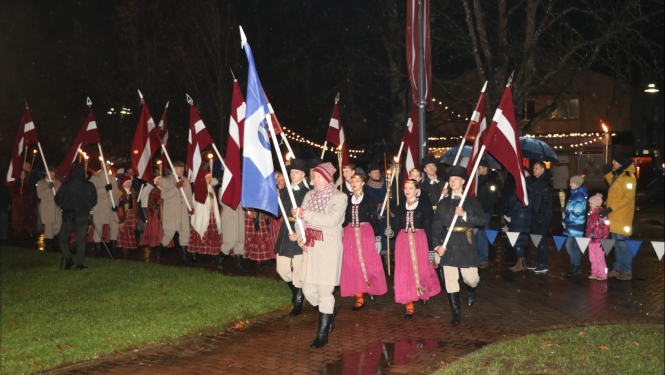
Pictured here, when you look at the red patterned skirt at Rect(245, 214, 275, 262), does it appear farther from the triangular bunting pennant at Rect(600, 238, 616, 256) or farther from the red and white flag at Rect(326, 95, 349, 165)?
the triangular bunting pennant at Rect(600, 238, 616, 256)

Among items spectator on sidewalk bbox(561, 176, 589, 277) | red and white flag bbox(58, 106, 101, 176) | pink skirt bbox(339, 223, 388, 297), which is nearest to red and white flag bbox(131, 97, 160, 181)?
red and white flag bbox(58, 106, 101, 176)

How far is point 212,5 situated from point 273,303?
19.1 m

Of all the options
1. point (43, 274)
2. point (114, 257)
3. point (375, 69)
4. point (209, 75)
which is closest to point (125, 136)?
point (209, 75)

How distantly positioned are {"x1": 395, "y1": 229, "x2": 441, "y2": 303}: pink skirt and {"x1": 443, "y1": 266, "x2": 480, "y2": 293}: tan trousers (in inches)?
11.7

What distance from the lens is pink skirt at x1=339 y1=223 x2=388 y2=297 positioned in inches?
370

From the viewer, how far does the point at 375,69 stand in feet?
82.6

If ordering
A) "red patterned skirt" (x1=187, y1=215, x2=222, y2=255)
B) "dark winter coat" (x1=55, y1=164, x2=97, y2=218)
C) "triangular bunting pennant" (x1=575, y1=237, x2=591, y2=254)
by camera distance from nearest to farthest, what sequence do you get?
"triangular bunting pennant" (x1=575, y1=237, x2=591, y2=254), "dark winter coat" (x1=55, y1=164, x2=97, y2=218), "red patterned skirt" (x1=187, y1=215, x2=222, y2=255)

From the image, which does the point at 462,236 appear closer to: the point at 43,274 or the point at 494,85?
the point at 43,274

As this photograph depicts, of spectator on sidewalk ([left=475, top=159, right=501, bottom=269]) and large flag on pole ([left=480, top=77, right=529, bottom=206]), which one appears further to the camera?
spectator on sidewalk ([left=475, top=159, right=501, bottom=269])

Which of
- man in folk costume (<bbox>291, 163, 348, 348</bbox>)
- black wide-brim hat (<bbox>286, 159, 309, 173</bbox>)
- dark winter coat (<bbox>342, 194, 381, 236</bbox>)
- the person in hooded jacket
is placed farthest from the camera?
the person in hooded jacket

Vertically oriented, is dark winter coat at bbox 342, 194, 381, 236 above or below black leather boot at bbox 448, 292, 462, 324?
above

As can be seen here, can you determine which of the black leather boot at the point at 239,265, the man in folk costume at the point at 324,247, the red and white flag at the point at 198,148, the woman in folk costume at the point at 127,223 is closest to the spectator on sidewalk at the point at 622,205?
the man in folk costume at the point at 324,247

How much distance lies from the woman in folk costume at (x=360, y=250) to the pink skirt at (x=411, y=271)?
40 centimetres

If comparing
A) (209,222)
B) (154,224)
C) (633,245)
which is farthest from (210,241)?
(633,245)
